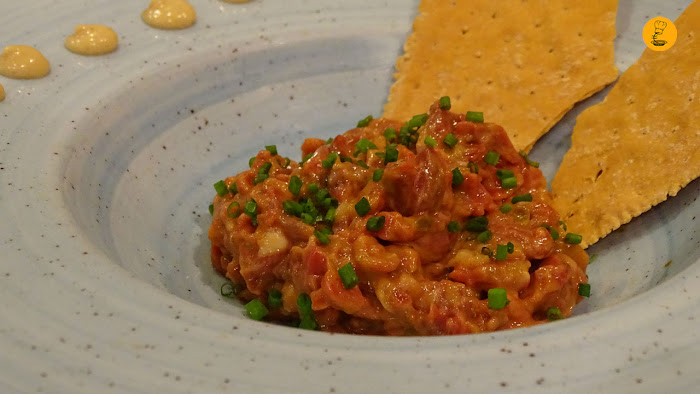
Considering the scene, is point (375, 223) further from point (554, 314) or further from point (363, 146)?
point (554, 314)

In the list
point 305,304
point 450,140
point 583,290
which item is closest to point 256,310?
point 305,304

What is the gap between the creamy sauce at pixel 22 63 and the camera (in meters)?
2.74

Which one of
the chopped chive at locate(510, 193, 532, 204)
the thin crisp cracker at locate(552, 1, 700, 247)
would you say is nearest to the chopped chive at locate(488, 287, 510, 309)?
the chopped chive at locate(510, 193, 532, 204)

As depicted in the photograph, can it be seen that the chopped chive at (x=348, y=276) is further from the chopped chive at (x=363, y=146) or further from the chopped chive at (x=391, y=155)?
the chopped chive at (x=363, y=146)

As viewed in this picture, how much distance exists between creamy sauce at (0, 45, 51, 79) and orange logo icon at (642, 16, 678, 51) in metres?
2.83

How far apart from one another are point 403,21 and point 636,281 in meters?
2.00

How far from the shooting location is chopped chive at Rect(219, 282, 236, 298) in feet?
8.28

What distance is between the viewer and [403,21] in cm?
359

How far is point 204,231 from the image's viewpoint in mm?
2920

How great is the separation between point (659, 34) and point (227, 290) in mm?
2434

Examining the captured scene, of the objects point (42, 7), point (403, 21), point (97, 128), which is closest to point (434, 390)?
point (97, 128)

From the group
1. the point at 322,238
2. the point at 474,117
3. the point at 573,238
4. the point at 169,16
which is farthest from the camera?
the point at 169,16

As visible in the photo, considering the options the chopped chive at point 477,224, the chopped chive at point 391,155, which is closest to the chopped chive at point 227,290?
the chopped chive at point 391,155

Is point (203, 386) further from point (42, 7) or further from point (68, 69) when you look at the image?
point (42, 7)
